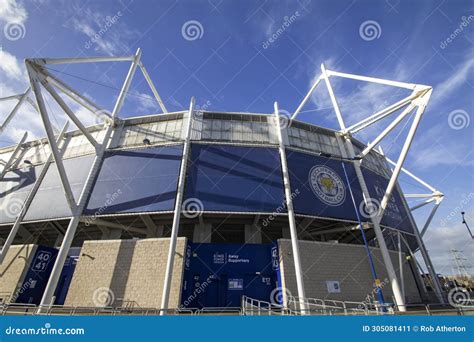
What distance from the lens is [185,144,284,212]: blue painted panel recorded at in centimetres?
2005

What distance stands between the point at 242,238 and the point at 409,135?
18981mm

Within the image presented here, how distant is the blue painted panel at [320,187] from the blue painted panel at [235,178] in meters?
1.66

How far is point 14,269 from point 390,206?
37349 mm

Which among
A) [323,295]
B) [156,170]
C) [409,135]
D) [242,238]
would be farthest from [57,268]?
[409,135]

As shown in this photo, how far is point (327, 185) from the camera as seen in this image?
75.2ft

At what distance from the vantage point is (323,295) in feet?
58.0

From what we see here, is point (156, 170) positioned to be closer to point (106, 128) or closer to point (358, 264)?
point (106, 128)

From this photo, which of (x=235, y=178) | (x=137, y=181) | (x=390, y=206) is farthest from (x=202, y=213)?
(x=390, y=206)

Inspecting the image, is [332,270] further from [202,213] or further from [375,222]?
[202,213]

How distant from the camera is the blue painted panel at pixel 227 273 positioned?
1875 centimetres

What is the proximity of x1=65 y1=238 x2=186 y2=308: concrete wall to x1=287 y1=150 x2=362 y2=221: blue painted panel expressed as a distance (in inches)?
439

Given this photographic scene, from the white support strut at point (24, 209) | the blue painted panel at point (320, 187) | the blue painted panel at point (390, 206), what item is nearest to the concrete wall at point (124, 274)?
the white support strut at point (24, 209)

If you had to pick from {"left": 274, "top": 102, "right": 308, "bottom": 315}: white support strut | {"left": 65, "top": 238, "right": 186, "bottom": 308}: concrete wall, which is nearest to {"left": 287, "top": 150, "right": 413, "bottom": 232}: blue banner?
{"left": 274, "top": 102, "right": 308, "bottom": 315}: white support strut

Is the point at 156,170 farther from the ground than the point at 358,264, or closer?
farther from the ground
